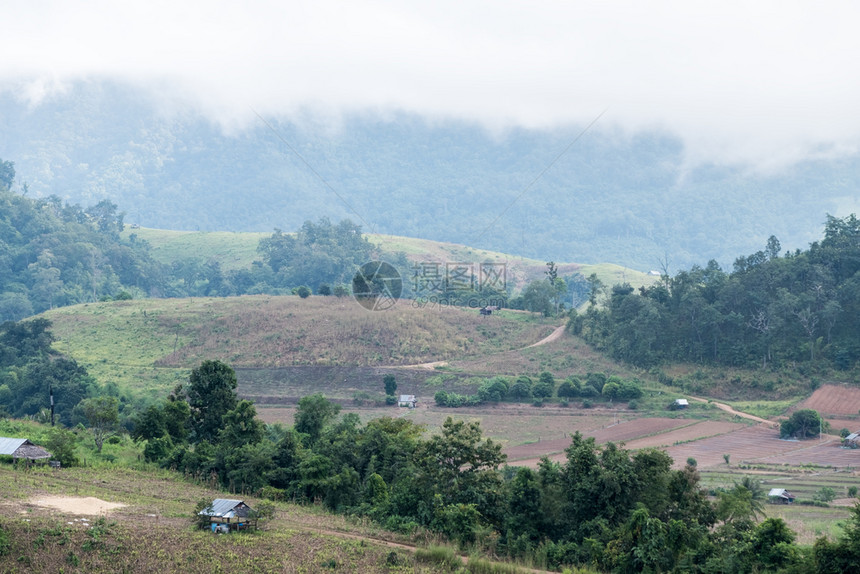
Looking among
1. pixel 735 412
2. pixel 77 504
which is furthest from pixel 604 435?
pixel 77 504

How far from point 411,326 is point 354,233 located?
58.7 metres

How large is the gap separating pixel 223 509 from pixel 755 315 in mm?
48312

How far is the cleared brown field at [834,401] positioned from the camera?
167 feet

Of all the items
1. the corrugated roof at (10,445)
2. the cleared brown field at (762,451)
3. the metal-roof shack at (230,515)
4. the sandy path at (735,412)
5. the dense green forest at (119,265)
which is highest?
the dense green forest at (119,265)

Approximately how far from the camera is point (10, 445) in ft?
94.4

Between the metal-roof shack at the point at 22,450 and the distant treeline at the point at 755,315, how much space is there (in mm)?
43177

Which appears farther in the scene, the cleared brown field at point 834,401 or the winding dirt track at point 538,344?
the winding dirt track at point 538,344

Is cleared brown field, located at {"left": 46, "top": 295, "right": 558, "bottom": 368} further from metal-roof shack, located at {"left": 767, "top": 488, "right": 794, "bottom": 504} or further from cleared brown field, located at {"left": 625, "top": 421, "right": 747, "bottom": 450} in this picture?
metal-roof shack, located at {"left": 767, "top": 488, "right": 794, "bottom": 504}

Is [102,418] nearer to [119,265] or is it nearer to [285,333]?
[285,333]

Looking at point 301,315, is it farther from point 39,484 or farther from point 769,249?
point 39,484

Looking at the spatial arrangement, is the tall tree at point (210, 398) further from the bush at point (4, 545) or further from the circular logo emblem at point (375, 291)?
the circular logo emblem at point (375, 291)

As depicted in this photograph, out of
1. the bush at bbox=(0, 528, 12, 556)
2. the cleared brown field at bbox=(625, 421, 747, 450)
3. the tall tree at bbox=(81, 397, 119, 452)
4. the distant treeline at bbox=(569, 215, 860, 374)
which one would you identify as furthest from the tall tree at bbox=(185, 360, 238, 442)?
the distant treeline at bbox=(569, 215, 860, 374)

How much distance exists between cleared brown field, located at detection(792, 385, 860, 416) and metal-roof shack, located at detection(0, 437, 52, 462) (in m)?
41.8

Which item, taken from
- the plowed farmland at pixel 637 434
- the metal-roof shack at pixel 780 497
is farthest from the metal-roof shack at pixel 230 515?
the metal-roof shack at pixel 780 497
